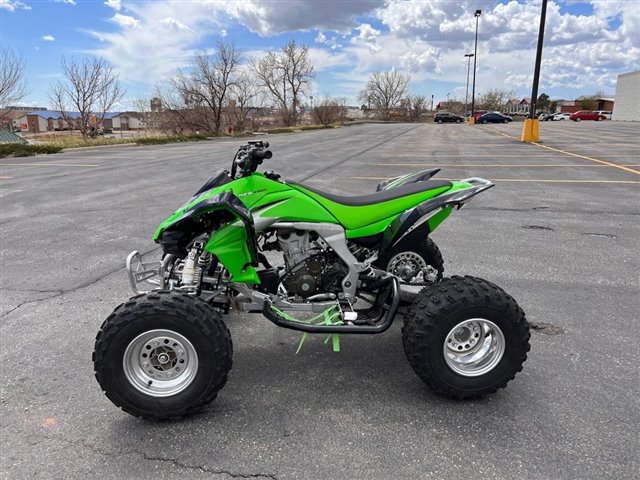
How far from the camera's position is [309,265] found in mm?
3141

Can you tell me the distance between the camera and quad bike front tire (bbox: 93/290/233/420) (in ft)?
8.80

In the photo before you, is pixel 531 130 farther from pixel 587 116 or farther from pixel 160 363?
pixel 587 116

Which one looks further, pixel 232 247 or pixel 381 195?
pixel 381 195

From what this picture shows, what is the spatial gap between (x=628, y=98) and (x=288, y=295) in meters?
68.6

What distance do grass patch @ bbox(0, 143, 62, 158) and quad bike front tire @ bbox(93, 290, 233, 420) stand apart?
23.0 meters

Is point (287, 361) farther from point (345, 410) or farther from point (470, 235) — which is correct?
point (470, 235)

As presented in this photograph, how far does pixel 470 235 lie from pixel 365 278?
389 cm

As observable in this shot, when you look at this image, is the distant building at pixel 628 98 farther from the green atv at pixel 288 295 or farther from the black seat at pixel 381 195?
the green atv at pixel 288 295

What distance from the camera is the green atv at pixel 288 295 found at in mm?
2723

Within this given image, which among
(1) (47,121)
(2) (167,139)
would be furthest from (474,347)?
(1) (47,121)

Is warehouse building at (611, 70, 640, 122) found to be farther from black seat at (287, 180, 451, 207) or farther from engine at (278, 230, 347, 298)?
engine at (278, 230, 347, 298)

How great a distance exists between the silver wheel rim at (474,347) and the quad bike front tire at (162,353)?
1.37 metres

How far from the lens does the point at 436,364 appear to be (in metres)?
2.85

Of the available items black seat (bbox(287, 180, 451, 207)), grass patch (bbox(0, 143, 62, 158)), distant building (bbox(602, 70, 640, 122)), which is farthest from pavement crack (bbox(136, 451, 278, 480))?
distant building (bbox(602, 70, 640, 122))
